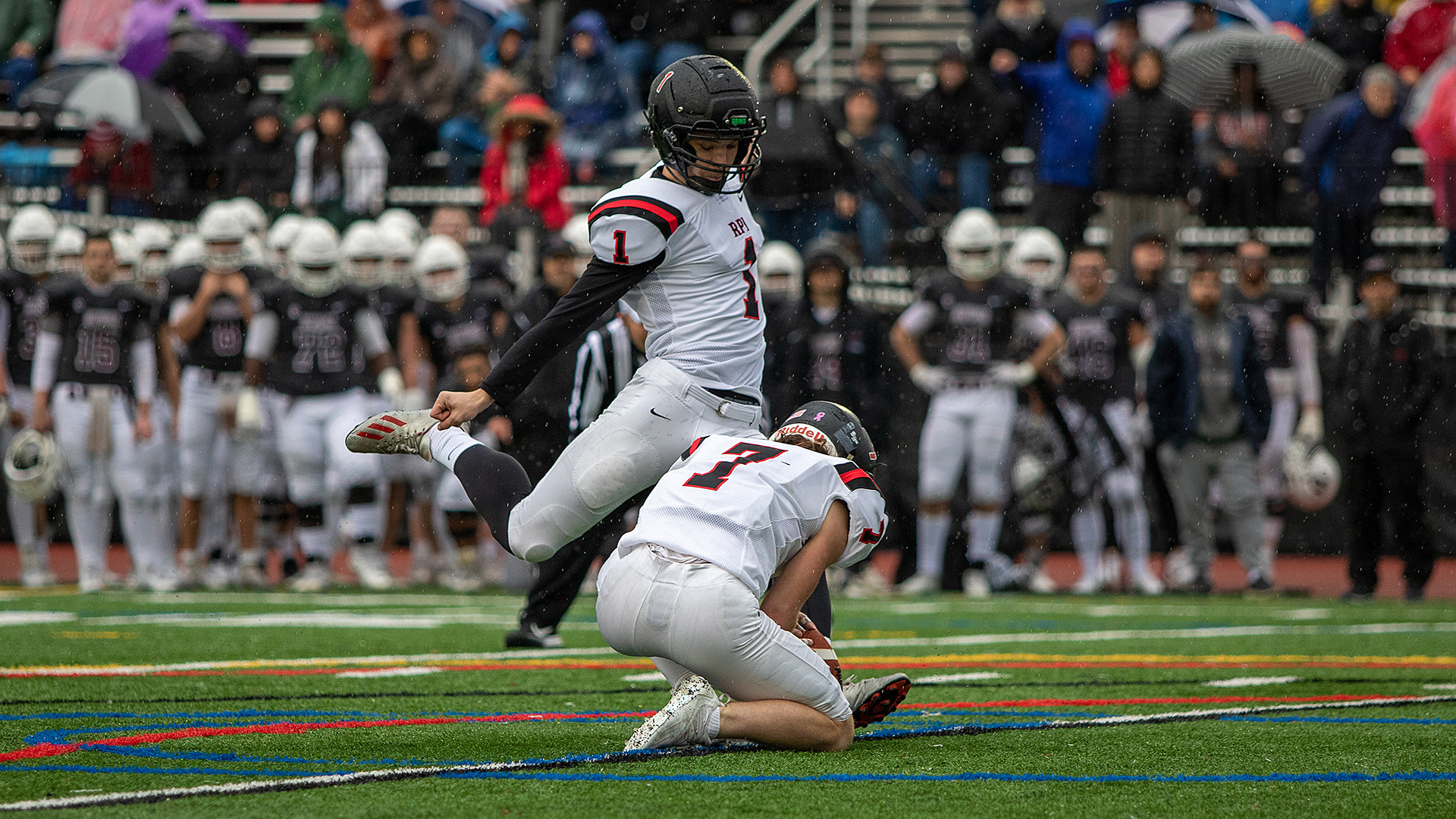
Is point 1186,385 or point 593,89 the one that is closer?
point 1186,385

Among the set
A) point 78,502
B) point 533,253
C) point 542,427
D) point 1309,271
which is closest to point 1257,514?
point 1309,271

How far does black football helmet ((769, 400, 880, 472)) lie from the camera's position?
4.41 meters

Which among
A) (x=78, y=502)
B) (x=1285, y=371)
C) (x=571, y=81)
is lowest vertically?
(x=78, y=502)

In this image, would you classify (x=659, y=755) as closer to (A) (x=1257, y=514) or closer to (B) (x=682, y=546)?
(B) (x=682, y=546)

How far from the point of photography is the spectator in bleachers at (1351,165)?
12227 millimetres

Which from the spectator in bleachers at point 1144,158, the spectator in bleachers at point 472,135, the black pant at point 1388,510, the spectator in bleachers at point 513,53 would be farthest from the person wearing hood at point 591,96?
the black pant at point 1388,510

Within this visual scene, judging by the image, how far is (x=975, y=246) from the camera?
439 inches

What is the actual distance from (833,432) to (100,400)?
26.4 ft

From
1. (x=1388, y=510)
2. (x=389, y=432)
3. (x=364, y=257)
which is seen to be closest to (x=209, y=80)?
(x=364, y=257)

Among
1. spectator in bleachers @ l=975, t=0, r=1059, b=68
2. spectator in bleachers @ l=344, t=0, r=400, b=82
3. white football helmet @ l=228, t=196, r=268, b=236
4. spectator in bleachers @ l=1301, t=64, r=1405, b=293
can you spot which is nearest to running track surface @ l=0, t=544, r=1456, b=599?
spectator in bleachers @ l=1301, t=64, r=1405, b=293

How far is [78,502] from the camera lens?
36.9 ft

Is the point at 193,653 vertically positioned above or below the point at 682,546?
below

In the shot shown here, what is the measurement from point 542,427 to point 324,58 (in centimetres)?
597

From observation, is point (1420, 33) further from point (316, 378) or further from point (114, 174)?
point (114, 174)
